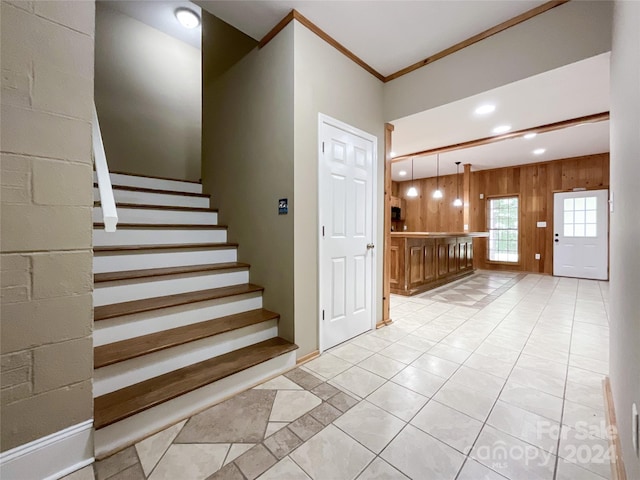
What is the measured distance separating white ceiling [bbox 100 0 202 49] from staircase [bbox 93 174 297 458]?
3.03 metres

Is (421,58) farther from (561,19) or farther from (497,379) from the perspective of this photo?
(497,379)

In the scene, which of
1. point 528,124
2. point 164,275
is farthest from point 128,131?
point 528,124

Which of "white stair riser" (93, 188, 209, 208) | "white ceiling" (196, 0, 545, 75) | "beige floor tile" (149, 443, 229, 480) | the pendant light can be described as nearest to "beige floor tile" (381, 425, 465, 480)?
"beige floor tile" (149, 443, 229, 480)

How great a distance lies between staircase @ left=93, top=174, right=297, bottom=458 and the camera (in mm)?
1533

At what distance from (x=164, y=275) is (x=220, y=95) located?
2.23m

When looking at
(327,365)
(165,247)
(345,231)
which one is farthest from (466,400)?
(165,247)

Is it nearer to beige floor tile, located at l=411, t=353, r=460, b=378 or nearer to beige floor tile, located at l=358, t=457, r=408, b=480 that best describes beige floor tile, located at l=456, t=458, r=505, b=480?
beige floor tile, located at l=358, t=457, r=408, b=480

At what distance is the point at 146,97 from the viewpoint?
14.8 ft

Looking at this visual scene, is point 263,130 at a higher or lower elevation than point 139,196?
higher

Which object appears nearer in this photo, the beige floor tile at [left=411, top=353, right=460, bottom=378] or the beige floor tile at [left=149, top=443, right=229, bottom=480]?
the beige floor tile at [left=149, top=443, right=229, bottom=480]

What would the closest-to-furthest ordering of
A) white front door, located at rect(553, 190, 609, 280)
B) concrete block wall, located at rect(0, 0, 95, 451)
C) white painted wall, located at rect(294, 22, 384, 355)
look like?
concrete block wall, located at rect(0, 0, 95, 451) → white painted wall, located at rect(294, 22, 384, 355) → white front door, located at rect(553, 190, 609, 280)

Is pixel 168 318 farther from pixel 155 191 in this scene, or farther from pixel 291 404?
pixel 155 191

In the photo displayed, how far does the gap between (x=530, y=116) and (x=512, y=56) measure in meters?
1.54

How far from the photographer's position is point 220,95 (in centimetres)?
318
